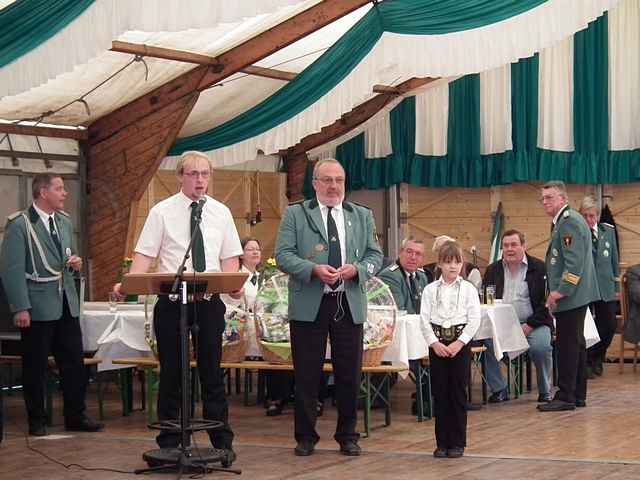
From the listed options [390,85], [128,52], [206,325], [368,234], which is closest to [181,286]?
[206,325]

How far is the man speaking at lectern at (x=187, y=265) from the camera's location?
5.48 metres

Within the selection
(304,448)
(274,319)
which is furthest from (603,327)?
(304,448)

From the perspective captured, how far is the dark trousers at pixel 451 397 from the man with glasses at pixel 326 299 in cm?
42

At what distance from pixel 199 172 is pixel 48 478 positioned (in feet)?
5.10

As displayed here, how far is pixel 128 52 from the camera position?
9.49 metres

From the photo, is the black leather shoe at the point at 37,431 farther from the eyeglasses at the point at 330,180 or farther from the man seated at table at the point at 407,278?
the man seated at table at the point at 407,278

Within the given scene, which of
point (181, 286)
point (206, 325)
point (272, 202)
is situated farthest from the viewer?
point (272, 202)

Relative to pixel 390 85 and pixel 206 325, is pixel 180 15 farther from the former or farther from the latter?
pixel 390 85

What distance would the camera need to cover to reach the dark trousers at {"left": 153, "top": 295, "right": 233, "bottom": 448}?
5473 mm

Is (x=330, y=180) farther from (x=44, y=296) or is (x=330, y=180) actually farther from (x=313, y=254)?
(x=44, y=296)

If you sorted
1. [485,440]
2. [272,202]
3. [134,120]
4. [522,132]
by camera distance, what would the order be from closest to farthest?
[485,440]
[134,120]
[522,132]
[272,202]

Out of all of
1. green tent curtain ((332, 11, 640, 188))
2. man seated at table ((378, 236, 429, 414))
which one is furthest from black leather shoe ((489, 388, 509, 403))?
green tent curtain ((332, 11, 640, 188))

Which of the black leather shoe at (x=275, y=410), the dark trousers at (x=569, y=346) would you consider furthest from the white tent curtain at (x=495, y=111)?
the black leather shoe at (x=275, y=410)

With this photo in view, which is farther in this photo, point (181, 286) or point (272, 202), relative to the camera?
point (272, 202)
